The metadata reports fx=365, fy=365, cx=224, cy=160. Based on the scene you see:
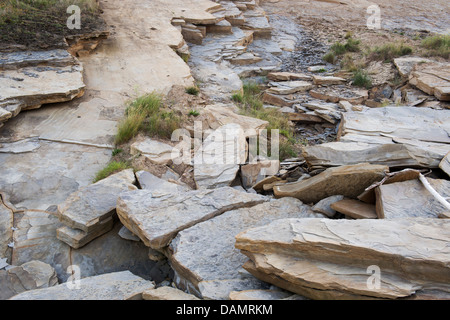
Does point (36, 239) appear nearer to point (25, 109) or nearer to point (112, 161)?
point (112, 161)

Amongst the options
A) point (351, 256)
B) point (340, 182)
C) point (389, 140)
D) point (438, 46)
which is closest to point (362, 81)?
point (438, 46)

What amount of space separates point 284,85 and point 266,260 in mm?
5932

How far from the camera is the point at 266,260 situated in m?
2.20

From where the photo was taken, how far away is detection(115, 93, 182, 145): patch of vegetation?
14.9 feet

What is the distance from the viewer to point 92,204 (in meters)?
3.34

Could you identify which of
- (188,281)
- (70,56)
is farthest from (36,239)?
(70,56)

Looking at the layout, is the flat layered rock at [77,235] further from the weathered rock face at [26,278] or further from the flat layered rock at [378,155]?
the flat layered rock at [378,155]

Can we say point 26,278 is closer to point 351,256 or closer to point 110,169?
point 110,169

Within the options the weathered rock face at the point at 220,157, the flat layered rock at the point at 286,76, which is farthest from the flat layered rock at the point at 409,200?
the flat layered rock at the point at 286,76

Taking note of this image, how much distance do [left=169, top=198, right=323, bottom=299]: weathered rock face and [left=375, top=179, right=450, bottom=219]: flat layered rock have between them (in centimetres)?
56

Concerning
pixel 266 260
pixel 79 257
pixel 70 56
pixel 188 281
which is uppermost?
pixel 70 56

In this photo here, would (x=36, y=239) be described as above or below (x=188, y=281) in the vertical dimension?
below

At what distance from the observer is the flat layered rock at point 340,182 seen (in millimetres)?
2922

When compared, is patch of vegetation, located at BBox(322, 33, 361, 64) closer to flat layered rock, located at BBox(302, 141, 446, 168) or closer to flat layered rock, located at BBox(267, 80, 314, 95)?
flat layered rock, located at BBox(267, 80, 314, 95)
